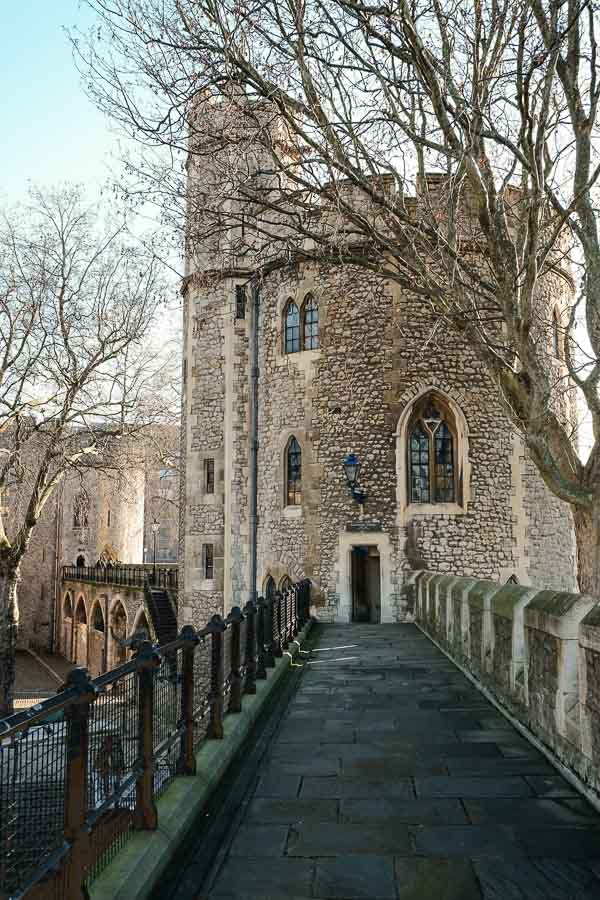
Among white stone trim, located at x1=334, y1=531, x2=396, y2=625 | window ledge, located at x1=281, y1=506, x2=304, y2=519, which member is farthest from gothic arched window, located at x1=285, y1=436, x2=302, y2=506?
white stone trim, located at x1=334, y1=531, x2=396, y2=625

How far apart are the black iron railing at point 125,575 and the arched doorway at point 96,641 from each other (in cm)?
138

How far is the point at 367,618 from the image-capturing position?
727 inches

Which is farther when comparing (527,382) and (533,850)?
(527,382)

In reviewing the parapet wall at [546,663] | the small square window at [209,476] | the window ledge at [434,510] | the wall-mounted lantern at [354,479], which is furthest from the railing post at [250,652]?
the small square window at [209,476]

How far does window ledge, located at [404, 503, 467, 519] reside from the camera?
17156mm

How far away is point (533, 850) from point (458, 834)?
0.38m

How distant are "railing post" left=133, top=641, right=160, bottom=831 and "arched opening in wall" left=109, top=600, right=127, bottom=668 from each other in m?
28.6

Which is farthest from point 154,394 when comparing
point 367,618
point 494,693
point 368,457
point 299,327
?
point 494,693

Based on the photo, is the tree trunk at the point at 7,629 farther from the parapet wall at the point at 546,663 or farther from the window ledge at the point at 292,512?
the parapet wall at the point at 546,663

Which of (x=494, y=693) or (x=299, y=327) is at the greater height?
(x=299, y=327)

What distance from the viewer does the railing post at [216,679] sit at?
17.8 feet

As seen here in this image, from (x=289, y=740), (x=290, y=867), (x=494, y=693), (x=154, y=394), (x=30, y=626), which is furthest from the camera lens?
(x=30, y=626)

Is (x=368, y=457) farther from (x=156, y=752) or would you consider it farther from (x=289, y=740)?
(x=156, y=752)

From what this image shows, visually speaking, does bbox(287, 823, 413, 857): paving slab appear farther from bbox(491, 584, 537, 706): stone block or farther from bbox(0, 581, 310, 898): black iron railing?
bbox(491, 584, 537, 706): stone block
